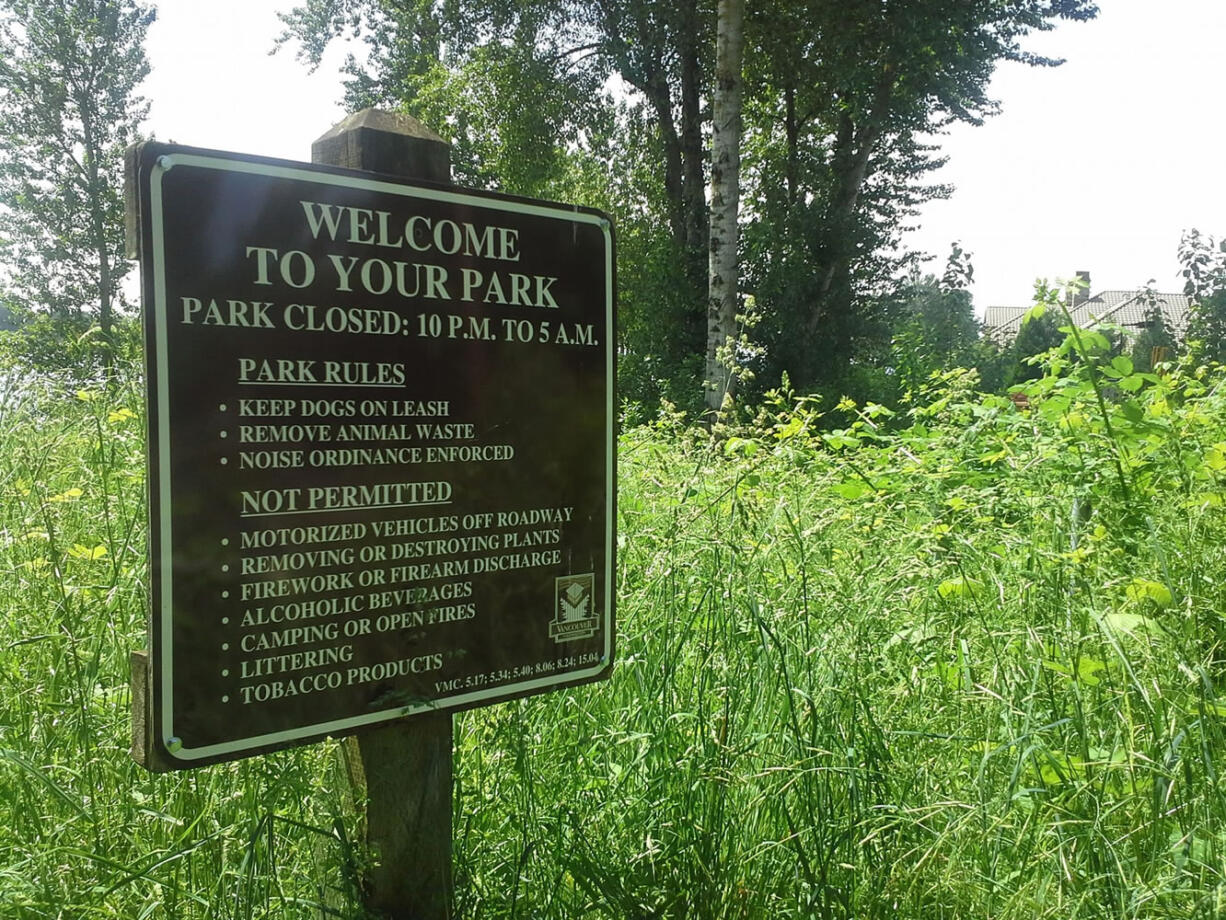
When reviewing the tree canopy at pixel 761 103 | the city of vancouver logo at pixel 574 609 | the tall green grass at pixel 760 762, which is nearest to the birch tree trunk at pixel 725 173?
the tree canopy at pixel 761 103

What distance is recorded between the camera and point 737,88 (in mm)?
12648

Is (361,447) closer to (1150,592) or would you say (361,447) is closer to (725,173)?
(1150,592)

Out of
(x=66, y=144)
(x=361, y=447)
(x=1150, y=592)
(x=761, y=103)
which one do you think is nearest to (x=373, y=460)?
(x=361, y=447)

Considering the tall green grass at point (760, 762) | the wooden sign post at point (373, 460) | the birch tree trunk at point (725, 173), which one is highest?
the birch tree trunk at point (725, 173)

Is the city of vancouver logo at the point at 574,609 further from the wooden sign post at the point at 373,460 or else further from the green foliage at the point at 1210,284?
the green foliage at the point at 1210,284

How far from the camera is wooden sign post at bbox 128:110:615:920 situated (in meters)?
1.49

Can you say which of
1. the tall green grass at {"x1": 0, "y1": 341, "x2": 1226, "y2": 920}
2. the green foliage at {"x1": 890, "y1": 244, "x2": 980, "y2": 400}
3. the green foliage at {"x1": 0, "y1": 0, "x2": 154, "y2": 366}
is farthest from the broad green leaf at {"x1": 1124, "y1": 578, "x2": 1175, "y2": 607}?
the green foliage at {"x1": 0, "y1": 0, "x2": 154, "y2": 366}

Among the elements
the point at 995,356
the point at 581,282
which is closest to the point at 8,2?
the point at 995,356

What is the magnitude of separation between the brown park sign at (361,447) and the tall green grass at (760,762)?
30 cm

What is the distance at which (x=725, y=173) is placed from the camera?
42.2 feet

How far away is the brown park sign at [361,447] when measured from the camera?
1490mm

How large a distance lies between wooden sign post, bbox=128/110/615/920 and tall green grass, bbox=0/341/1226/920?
24 cm

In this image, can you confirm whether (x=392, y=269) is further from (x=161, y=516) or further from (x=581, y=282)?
(x=161, y=516)

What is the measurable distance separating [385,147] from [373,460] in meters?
0.62
